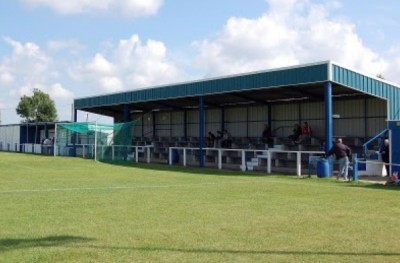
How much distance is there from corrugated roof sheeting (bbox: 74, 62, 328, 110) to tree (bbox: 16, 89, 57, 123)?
119 feet

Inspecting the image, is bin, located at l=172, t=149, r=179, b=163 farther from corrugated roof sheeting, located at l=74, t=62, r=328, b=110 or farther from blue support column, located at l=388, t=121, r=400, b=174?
blue support column, located at l=388, t=121, r=400, b=174

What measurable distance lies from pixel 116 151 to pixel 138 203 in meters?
21.9

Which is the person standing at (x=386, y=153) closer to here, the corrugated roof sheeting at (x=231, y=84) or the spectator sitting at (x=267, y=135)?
the corrugated roof sheeting at (x=231, y=84)

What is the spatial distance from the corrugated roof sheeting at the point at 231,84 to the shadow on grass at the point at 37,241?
54.2ft

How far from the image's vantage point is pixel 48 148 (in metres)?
45.6

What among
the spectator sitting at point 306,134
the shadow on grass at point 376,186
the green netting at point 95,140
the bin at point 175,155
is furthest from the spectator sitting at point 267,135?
the shadow on grass at point 376,186

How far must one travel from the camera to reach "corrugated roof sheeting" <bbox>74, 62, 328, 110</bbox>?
906 inches

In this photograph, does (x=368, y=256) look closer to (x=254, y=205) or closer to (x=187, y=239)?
(x=187, y=239)

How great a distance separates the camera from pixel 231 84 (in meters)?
27.3

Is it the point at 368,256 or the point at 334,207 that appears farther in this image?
the point at 334,207

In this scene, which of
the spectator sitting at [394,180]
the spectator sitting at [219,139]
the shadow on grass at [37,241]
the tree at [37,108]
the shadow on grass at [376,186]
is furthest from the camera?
the tree at [37,108]

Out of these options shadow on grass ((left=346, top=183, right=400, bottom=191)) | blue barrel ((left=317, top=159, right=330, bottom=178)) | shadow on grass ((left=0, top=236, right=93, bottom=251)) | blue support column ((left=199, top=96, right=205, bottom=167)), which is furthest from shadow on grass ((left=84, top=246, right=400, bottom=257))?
blue support column ((left=199, top=96, right=205, bottom=167))

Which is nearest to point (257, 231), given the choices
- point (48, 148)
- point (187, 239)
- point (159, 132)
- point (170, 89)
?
point (187, 239)

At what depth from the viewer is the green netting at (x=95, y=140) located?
111 ft
